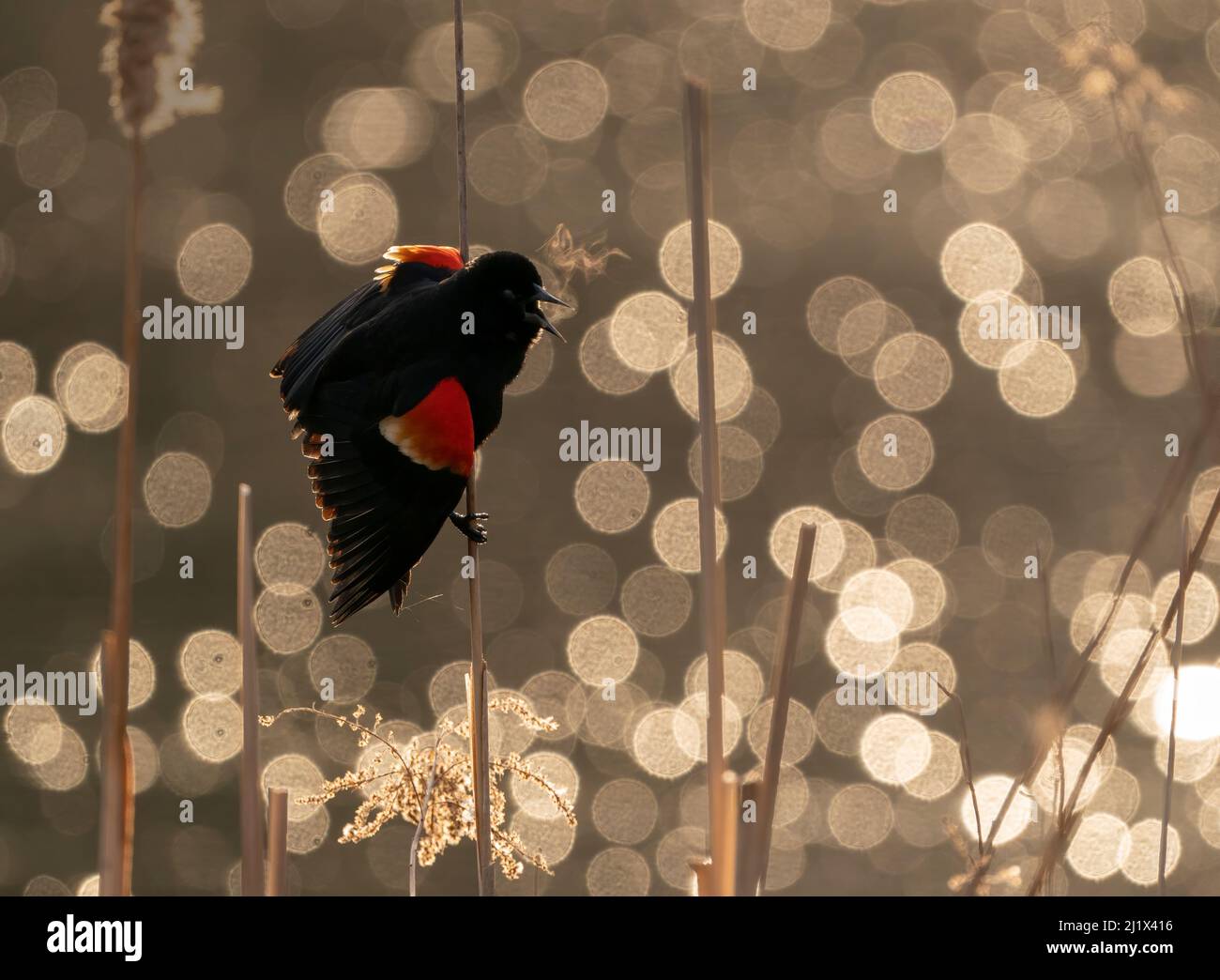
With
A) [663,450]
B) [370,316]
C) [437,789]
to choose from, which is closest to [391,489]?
[370,316]

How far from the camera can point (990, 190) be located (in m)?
9.95

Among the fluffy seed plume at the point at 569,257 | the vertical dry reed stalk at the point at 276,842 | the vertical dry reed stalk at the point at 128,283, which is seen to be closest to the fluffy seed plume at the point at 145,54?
the vertical dry reed stalk at the point at 128,283

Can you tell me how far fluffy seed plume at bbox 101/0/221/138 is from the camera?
4.94 ft

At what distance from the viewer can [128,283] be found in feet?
4.81

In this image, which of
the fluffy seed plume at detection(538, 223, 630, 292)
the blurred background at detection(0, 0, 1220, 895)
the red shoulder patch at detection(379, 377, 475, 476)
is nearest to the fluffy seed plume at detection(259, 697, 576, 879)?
the red shoulder patch at detection(379, 377, 475, 476)

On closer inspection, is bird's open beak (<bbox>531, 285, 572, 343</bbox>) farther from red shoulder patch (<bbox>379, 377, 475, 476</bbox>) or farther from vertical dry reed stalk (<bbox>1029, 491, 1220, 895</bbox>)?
vertical dry reed stalk (<bbox>1029, 491, 1220, 895</bbox>)

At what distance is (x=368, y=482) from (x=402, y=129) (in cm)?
893

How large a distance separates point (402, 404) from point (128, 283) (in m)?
0.84

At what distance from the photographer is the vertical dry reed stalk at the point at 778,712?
145cm

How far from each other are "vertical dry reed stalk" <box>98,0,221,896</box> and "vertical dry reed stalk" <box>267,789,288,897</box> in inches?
6.8

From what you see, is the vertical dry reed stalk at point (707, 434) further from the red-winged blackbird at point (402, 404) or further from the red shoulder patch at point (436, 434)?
the red shoulder patch at point (436, 434)

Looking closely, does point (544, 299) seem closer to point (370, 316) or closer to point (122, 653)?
point (370, 316)

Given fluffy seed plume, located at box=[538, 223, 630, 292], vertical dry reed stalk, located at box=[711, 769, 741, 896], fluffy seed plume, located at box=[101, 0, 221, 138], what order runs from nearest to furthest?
vertical dry reed stalk, located at box=[711, 769, 741, 896] < fluffy seed plume, located at box=[101, 0, 221, 138] < fluffy seed plume, located at box=[538, 223, 630, 292]
